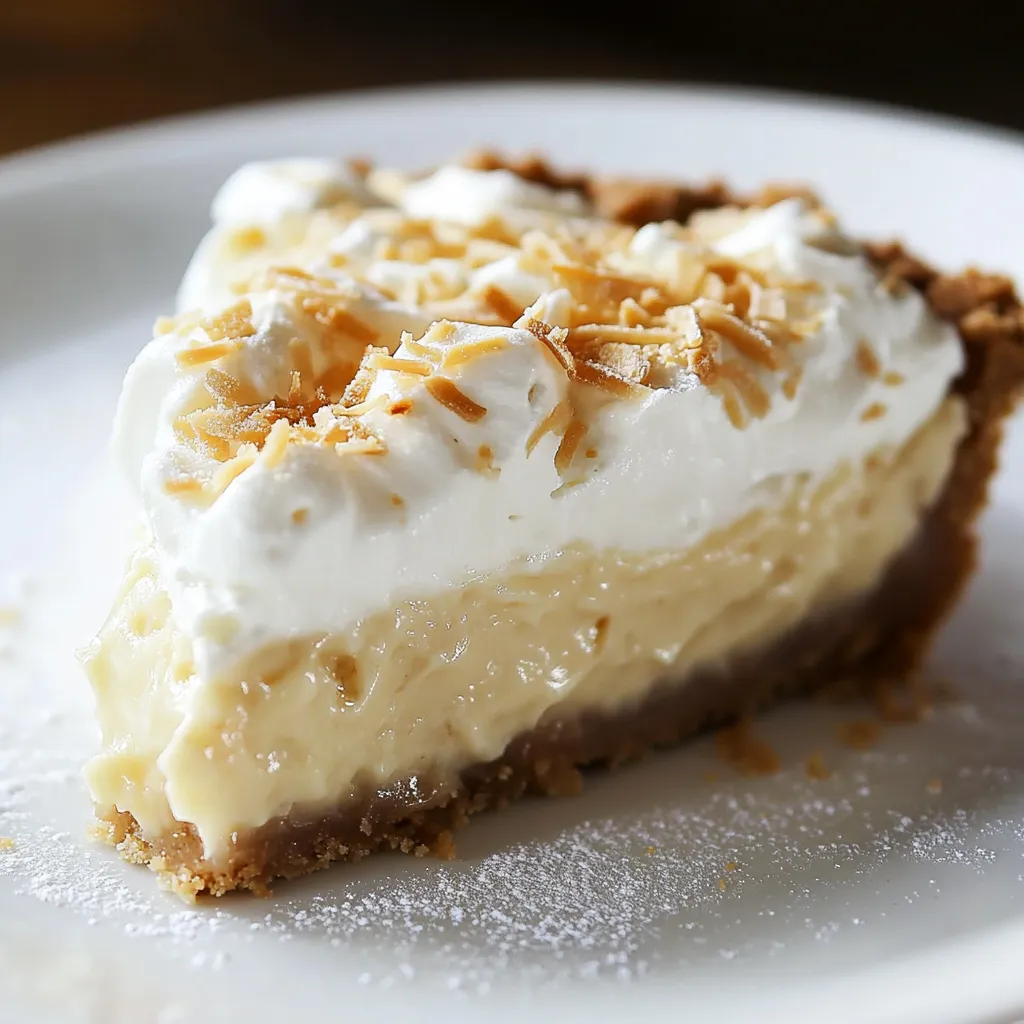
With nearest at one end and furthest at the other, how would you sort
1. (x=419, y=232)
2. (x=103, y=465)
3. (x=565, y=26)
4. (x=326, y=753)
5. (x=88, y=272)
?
(x=326, y=753), (x=419, y=232), (x=103, y=465), (x=88, y=272), (x=565, y=26)

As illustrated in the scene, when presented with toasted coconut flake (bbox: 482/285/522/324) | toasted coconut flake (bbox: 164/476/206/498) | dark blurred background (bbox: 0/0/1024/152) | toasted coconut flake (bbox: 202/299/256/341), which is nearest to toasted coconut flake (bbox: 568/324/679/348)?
toasted coconut flake (bbox: 482/285/522/324)

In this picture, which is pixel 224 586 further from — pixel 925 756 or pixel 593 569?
pixel 925 756

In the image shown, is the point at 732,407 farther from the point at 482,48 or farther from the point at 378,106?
the point at 482,48

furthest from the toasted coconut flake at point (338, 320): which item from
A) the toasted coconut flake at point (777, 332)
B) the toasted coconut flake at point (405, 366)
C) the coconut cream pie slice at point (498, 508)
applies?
the toasted coconut flake at point (777, 332)

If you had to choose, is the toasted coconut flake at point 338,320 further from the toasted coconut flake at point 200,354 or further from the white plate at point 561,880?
the white plate at point 561,880

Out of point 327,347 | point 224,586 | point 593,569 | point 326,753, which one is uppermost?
point 327,347

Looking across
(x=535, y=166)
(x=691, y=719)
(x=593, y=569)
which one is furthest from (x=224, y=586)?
(x=535, y=166)

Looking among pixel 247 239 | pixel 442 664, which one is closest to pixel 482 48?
pixel 247 239
